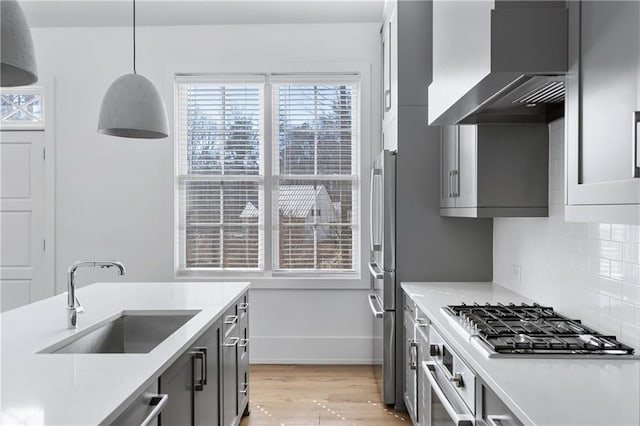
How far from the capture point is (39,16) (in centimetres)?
427

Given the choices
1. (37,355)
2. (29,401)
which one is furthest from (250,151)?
(29,401)

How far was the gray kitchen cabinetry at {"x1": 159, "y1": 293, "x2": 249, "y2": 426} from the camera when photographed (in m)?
1.77

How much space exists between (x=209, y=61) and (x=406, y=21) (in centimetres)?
192

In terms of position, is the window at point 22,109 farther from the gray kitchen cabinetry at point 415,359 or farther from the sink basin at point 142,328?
the gray kitchen cabinetry at point 415,359

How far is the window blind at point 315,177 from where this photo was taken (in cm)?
441

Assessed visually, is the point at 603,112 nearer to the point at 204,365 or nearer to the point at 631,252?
the point at 631,252

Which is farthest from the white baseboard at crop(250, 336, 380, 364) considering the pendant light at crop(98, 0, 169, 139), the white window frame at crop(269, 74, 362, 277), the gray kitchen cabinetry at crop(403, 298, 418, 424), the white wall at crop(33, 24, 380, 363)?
the pendant light at crop(98, 0, 169, 139)

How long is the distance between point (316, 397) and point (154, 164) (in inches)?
97.5

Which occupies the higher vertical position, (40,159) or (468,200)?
(40,159)

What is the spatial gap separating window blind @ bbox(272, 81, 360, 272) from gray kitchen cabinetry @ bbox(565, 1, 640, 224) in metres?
3.07

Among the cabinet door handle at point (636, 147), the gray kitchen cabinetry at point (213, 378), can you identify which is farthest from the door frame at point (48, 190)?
the cabinet door handle at point (636, 147)

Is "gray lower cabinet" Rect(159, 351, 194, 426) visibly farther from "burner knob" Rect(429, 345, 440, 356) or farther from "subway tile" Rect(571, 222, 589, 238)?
"subway tile" Rect(571, 222, 589, 238)

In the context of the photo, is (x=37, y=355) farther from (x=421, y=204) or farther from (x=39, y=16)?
(x=39, y=16)

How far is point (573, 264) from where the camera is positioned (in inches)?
87.8
